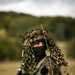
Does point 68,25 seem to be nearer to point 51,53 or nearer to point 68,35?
point 68,35

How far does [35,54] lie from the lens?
737cm

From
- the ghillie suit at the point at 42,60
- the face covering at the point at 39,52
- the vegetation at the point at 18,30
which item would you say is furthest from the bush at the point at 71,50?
the face covering at the point at 39,52

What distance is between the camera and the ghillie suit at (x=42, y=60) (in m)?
7.04

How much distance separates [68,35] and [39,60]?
291ft

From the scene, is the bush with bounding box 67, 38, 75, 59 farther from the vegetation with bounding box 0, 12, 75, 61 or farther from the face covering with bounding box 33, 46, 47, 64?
the face covering with bounding box 33, 46, 47, 64

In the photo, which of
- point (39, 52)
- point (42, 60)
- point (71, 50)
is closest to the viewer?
point (42, 60)

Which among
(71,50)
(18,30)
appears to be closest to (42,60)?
(71,50)

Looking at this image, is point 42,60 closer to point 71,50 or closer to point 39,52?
point 39,52

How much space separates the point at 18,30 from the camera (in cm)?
10138

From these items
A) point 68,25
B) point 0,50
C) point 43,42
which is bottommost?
point 43,42

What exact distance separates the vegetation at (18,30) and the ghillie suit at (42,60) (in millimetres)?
34266

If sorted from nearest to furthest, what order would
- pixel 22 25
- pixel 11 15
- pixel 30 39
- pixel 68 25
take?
pixel 30 39 → pixel 68 25 → pixel 22 25 → pixel 11 15

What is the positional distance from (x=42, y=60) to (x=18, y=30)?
9441 cm

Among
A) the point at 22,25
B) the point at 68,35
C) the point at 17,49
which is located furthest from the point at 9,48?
the point at 22,25
